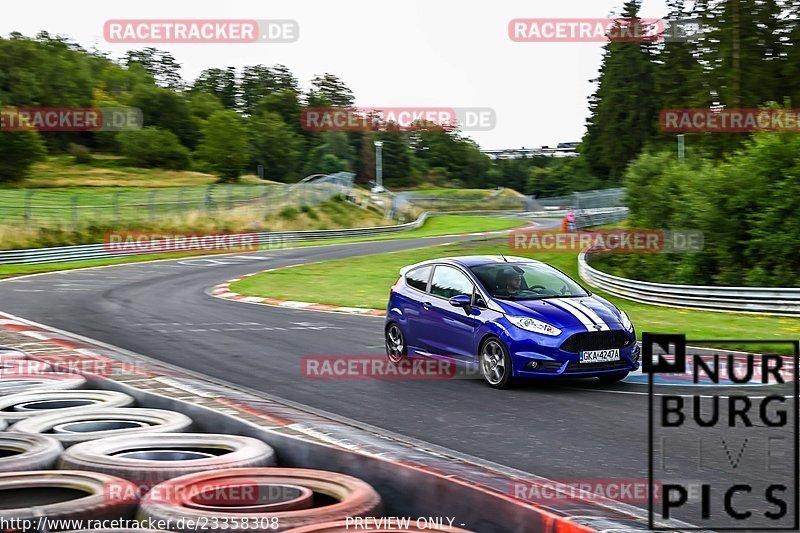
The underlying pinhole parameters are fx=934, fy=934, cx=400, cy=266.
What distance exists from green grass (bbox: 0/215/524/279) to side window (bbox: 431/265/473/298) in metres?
26.5

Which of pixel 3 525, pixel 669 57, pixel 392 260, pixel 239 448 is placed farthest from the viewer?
pixel 669 57

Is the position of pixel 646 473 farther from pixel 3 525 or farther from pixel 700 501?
pixel 3 525

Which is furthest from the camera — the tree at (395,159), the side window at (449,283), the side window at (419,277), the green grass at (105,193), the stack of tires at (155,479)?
the tree at (395,159)

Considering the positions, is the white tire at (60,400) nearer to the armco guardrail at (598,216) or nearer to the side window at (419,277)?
the side window at (419,277)

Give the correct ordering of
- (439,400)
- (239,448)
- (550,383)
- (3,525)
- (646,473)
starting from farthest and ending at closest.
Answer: (550,383) → (439,400) → (646,473) → (239,448) → (3,525)

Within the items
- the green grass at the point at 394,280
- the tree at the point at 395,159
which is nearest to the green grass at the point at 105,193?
the green grass at the point at 394,280

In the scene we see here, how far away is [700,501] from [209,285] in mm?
25257

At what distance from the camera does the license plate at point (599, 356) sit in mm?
10578

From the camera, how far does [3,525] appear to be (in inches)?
166

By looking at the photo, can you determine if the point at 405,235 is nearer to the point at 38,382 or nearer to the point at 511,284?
the point at 511,284

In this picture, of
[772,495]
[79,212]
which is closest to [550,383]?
[772,495]

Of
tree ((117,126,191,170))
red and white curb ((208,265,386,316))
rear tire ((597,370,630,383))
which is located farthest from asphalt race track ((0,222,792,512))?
tree ((117,126,191,170))

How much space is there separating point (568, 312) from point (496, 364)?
1039 mm

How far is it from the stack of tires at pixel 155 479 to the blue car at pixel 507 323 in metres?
4.82
